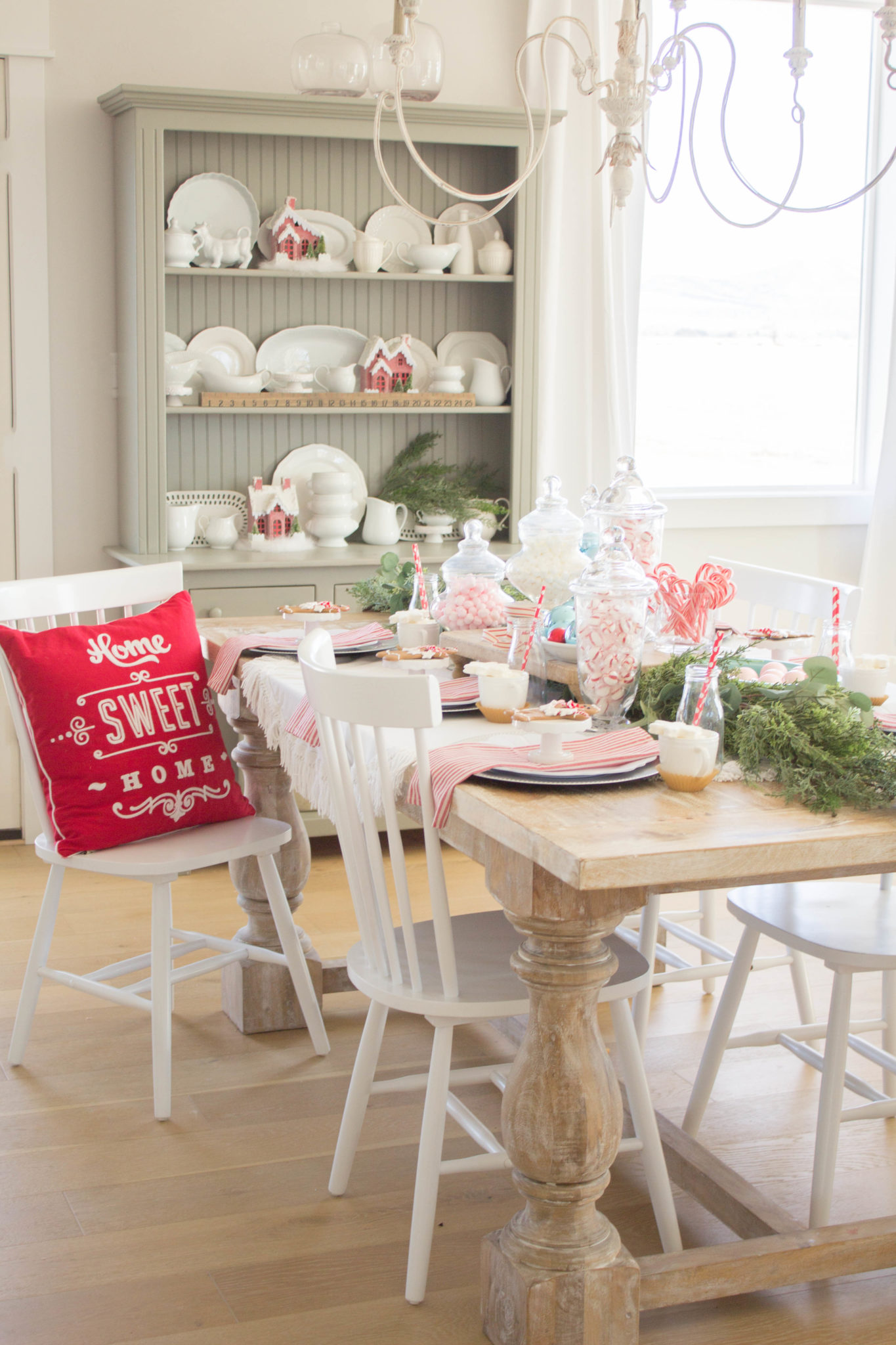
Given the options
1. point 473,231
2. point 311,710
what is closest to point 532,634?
point 311,710

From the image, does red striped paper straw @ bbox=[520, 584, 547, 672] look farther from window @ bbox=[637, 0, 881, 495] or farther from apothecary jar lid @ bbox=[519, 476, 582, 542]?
window @ bbox=[637, 0, 881, 495]

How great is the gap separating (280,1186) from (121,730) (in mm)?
805

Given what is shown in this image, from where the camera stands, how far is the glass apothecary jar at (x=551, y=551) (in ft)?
8.07

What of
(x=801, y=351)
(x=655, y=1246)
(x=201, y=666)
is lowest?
(x=655, y=1246)

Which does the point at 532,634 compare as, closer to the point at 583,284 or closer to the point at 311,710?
the point at 311,710

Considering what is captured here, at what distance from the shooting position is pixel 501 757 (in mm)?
1737

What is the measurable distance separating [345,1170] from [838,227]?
3.85 meters

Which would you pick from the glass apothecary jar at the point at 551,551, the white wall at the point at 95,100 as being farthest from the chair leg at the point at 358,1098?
the white wall at the point at 95,100

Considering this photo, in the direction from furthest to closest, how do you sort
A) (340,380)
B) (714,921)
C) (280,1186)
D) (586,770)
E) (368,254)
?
1. (340,380)
2. (368,254)
3. (714,921)
4. (280,1186)
5. (586,770)

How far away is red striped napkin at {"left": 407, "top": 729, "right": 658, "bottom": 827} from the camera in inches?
66.6

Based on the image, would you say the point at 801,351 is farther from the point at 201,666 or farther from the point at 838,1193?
the point at 838,1193

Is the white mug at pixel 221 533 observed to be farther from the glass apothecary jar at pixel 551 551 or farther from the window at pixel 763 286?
the glass apothecary jar at pixel 551 551

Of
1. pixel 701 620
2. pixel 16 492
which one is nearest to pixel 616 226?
pixel 16 492

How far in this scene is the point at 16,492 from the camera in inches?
152
